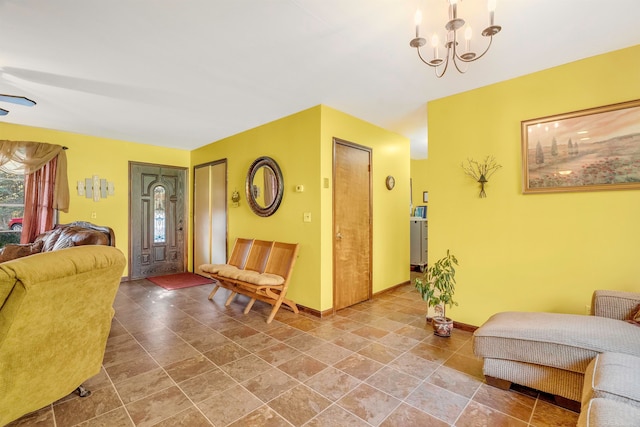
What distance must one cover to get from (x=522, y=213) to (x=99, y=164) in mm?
6136

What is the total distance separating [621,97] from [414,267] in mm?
4341

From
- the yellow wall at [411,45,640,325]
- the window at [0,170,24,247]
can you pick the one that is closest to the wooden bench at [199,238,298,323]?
the yellow wall at [411,45,640,325]

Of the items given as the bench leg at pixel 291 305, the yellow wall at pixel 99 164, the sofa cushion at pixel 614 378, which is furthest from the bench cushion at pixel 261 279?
the yellow wall at pixel 99 164

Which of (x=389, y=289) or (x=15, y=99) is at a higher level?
(x=15, y=99)

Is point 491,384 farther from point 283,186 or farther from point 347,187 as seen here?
point 283,186

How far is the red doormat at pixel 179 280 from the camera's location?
485 centimetres

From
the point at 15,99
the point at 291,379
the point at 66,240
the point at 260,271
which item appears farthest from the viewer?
the point at 260,271

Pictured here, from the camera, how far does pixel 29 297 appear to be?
1.41 m

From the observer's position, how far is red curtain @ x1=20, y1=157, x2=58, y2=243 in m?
4.20

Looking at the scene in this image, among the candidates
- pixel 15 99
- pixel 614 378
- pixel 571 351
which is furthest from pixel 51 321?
pixel 571 351

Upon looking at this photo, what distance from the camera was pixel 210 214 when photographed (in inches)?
214

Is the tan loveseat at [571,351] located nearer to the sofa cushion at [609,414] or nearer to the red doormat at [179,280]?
the sofa cushion at [609,414]

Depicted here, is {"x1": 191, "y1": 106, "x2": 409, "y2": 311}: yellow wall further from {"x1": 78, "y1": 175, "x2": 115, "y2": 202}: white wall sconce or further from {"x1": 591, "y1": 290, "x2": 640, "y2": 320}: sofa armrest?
{"x1": 591, "y1": 290, "x2": 640, "y2": 320}: sofa armrest

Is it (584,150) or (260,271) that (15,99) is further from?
(584,150)
